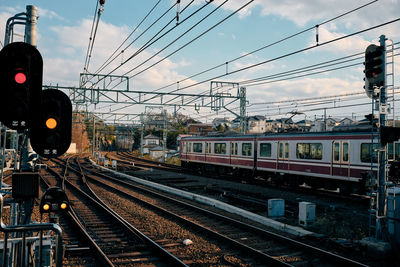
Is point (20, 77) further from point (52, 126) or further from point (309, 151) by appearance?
point (309, 151)

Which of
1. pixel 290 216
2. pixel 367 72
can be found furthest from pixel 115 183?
pixel 367 72

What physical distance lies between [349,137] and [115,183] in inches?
537

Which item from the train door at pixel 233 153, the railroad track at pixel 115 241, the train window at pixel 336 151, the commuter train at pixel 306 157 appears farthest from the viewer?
the train door at pixel 233 153

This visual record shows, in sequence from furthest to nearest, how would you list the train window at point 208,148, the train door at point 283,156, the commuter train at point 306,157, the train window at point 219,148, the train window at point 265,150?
the train window at point 208,148, the train window at point 219,148, the train window at point 265,150, the train door at point 283,156, the commuter train at point 306,157

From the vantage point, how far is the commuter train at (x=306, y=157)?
579 inches

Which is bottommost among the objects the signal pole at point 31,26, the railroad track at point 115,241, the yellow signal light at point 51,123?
the railroad track at point 115,241

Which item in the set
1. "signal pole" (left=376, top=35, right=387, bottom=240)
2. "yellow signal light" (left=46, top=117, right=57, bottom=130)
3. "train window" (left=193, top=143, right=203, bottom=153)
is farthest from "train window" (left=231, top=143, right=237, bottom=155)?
"yellow signal light" (left=46, top=117, right=57, bottom=130)

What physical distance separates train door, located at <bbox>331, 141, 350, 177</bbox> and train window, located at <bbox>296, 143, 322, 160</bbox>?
871mm

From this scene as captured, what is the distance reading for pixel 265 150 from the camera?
2075 centimetres

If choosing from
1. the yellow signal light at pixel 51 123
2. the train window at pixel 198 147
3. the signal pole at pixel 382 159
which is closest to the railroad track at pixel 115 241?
the yellow signal light at pixel 51 123

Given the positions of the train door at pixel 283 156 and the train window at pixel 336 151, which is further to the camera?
the train door at pixel 283 156

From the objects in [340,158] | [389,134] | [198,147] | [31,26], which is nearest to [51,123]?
[31,26]

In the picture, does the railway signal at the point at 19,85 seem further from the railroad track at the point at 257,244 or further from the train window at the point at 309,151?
the train window at the point at 309,151

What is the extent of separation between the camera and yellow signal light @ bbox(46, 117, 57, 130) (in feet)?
14.5
